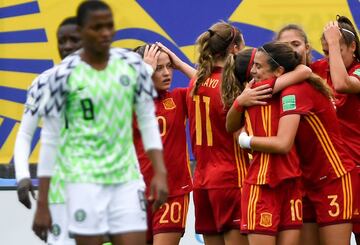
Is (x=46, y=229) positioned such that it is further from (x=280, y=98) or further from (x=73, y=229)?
(x=280, y=98)

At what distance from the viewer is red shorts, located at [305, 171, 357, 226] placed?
8664mm

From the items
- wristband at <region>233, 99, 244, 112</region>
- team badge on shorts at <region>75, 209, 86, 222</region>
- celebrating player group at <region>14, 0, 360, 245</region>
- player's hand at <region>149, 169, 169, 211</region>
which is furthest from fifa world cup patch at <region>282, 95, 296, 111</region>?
team badge on shorts at <region>75, 209, 86, 222</region>

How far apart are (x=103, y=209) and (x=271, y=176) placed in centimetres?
187

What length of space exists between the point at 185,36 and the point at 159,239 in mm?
2501

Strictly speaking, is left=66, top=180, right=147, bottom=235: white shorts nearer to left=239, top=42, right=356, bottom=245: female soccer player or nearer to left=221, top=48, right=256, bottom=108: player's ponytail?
left=239, top=42, right=356, bottom=245: female soccer player

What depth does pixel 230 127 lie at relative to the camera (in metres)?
8.74

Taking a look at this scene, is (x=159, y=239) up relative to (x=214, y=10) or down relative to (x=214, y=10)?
down

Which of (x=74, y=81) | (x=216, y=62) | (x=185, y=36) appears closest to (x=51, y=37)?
(x=185, y=36)

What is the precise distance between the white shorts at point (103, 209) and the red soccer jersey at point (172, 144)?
2.48 m

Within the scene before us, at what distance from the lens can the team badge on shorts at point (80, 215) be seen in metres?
6.76

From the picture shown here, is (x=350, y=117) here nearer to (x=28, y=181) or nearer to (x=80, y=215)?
(x=28, y=181)

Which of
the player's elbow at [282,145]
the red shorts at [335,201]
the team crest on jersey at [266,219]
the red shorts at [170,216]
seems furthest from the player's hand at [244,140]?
the red shorts at [170,216]

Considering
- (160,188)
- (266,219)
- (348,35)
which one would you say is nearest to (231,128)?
(266,219)

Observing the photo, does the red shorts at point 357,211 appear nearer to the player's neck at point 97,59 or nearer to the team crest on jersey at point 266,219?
the team crest on jersey at point 266,219
